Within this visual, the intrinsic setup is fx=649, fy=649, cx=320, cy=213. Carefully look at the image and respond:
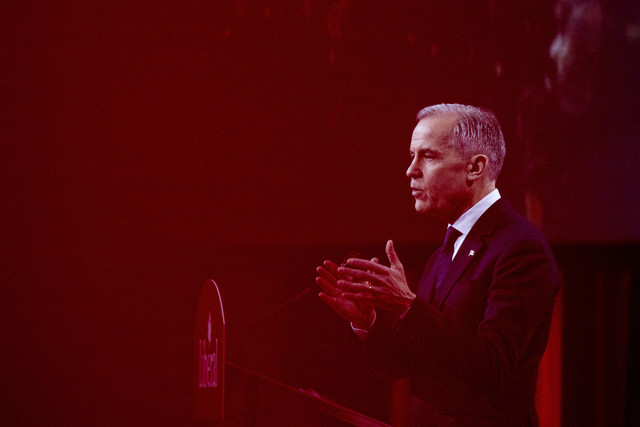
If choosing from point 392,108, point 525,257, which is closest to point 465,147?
point 525,257

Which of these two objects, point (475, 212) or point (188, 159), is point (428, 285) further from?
point (188, 159)

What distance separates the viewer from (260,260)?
104 inches

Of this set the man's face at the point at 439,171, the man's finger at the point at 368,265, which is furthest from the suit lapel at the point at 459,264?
the man's finger at the point at 368,265

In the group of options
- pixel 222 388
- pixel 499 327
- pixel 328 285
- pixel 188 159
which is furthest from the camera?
pixel 188 159

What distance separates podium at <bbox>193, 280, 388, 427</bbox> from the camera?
1307mm

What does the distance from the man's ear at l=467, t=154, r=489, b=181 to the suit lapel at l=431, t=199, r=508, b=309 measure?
73mm

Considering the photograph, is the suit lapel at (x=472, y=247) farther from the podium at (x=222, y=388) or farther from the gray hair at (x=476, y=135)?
the podium at (x=222, y=388)

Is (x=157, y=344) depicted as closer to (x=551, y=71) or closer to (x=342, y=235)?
(x=342, y=235)

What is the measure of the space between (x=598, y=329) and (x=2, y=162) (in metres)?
2.35

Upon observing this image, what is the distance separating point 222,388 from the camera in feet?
4.59

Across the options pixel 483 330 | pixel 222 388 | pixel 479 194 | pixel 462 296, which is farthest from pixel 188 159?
pixel 483 330

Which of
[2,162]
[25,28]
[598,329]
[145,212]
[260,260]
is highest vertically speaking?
[25,28]

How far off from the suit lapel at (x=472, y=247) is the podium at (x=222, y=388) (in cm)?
31

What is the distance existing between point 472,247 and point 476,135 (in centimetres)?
25
